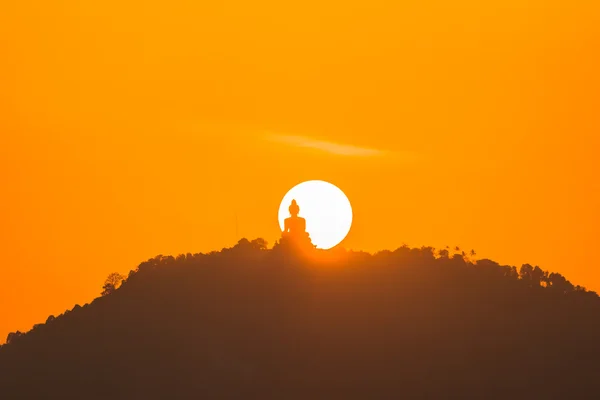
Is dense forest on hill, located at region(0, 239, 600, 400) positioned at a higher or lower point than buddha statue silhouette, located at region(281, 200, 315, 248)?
lower

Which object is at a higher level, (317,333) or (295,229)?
(295,229)

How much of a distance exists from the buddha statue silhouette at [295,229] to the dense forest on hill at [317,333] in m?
1.63

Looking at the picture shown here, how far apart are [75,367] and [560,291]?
117 ft

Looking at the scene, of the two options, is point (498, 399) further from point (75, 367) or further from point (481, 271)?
point (75, 367)

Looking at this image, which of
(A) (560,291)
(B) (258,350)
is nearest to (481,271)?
(A) (560,291)

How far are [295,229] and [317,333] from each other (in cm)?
804

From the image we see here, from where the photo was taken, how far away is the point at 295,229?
152625mm

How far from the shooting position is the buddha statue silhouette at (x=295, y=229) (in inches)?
5965

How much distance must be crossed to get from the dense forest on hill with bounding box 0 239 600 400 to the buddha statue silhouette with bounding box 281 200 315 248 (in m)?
1.63

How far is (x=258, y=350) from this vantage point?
15225cm

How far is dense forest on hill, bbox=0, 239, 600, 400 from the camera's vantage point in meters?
150

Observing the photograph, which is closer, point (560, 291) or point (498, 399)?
point (498, 399)

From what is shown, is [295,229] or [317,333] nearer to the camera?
[295,229]

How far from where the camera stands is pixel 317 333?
155250 mm
